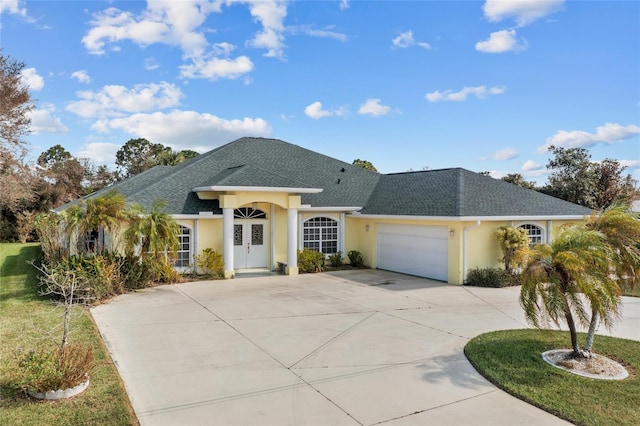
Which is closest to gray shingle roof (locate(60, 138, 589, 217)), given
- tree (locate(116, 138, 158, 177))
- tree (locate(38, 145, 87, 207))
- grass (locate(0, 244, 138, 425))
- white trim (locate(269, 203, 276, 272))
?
white trim (locate(269, 203, 276, 272))

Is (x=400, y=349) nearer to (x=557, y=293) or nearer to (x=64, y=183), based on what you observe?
(x=557, y=293)

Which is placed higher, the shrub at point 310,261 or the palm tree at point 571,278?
the palm tree at point 571,278

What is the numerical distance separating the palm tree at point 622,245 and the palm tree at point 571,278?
248 millimetres

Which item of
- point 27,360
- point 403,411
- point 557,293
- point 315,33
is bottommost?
point 403,411

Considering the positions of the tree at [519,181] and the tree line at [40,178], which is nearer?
the tree line at [40,178]

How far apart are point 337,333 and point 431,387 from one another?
320 cm

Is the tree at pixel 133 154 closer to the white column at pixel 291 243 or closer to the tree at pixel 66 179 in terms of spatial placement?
the tree at pixel 66 179

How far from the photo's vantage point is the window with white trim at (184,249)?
1719 centimetres

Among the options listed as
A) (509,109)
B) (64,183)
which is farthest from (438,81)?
(64,183)

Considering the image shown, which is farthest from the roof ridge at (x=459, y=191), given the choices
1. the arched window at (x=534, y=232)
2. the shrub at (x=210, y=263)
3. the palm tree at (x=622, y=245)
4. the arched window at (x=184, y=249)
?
the arched window at (x=184, y=249)

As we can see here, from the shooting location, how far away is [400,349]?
27.2 feet

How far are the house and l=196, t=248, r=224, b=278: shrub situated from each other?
12.0 inches

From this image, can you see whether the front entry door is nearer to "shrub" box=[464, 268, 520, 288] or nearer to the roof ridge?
the roof ridge

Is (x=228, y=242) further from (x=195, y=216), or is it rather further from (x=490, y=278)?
(x=490, y=278)
